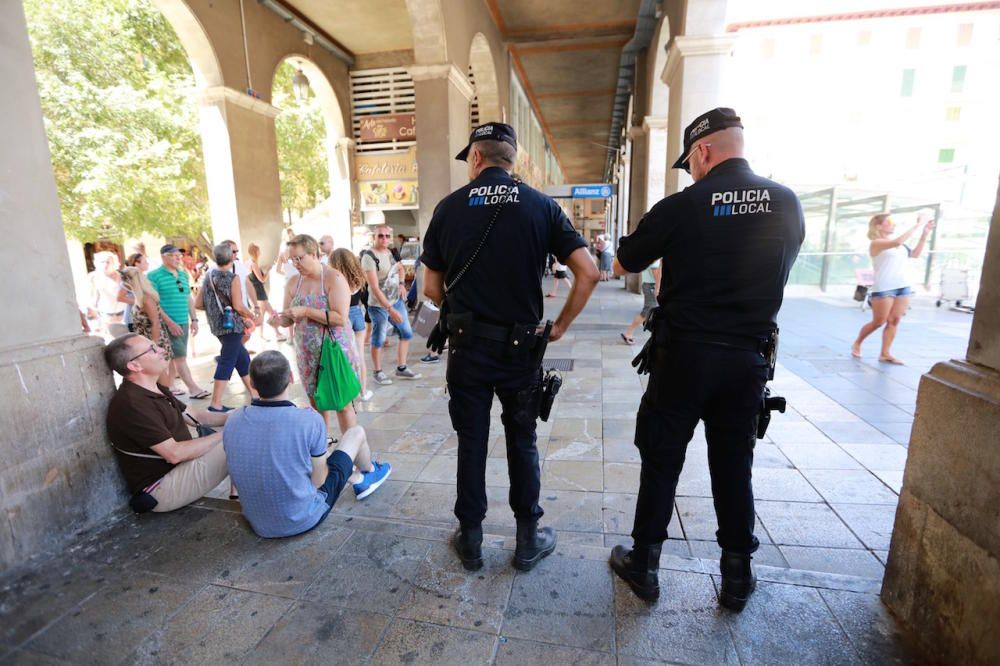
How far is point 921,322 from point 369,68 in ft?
47.9

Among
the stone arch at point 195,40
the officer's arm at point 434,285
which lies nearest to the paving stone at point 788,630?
the officer's arm at point 434,285

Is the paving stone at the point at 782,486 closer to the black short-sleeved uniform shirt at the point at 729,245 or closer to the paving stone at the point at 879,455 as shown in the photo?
the paving stone at the point at 879,455

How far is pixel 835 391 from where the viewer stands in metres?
5.26

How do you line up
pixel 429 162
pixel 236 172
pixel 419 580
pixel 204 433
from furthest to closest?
1. pixel 236 172
2. pixel 429 162
3. pixel 204 433
4. pixel 419 580

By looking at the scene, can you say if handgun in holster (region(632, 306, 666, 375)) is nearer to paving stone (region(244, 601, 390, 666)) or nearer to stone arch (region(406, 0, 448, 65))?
paving stone (region(244, 601, 390, 666))

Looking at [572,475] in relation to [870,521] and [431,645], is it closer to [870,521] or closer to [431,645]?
[870,521]

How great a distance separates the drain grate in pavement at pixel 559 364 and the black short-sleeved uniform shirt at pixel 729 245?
4434 mm

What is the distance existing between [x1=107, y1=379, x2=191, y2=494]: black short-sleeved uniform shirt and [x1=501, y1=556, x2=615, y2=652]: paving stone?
6.90 ft

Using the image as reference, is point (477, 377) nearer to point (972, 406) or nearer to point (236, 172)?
point (972, 406)

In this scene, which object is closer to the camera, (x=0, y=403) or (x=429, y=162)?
(x=0, y=403)

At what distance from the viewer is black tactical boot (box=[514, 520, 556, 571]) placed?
232 centimetres

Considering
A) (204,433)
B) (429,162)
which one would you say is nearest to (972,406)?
(204,433)

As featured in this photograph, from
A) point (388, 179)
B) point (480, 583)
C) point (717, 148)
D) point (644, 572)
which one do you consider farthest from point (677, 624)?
point (388, 179)

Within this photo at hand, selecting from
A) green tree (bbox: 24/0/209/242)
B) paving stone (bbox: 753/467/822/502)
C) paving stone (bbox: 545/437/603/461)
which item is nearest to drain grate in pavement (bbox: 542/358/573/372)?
paving stone (bbox: 545/437/603/461)
